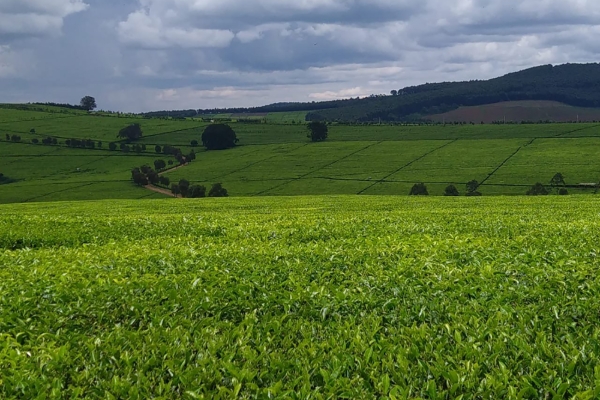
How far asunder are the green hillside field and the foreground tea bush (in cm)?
11217

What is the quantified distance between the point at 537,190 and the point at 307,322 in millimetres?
114175

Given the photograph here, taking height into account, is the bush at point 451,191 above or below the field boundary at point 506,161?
below

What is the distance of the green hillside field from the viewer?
132 m

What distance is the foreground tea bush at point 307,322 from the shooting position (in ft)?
25.7

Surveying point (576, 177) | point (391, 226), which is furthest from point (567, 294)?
point (576, 177)

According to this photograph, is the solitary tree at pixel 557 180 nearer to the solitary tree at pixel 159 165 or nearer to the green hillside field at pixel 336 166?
the green hillside field at pixel 336 166

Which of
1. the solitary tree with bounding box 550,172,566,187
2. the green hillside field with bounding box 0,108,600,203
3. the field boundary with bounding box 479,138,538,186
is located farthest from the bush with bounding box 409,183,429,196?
the solitary tree with bounding box 550,172,566,187

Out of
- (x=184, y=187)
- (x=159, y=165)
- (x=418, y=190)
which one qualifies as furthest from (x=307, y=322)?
(x=159, y=165)

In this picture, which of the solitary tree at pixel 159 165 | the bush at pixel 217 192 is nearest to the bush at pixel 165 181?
the solitary tree at pixel 159 165

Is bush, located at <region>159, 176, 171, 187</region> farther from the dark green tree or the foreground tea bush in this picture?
the foreground tea bush

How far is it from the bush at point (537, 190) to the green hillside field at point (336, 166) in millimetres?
3458

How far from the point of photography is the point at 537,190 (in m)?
113

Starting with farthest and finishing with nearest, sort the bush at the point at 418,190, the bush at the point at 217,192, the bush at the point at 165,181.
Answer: the bush at the point at 165,181 < the bush at the point at 217,192 < the bush at the point at 418,190

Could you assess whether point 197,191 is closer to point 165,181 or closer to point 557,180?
point 165,181
